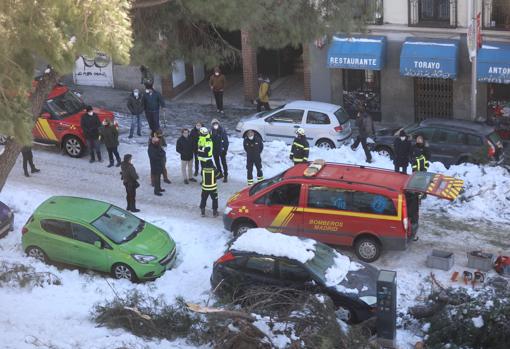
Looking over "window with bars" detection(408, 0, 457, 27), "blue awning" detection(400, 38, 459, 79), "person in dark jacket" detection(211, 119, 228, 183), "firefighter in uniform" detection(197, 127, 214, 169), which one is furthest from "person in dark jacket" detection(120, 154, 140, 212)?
"window with bars" detection(408, 0, 457, 27)

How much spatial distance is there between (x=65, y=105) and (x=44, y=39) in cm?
1249

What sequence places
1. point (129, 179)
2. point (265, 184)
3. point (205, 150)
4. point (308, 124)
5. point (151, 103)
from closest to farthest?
point (265, 184), point (129, 179), point (205, 150), point (308, 124), point (151, 103)

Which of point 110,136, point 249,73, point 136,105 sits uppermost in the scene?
point 249,73

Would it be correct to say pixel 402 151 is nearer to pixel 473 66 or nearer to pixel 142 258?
pixel 473 66

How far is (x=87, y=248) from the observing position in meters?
15.9

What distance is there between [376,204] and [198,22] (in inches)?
193

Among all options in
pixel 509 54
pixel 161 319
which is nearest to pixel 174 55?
pixel 161 319

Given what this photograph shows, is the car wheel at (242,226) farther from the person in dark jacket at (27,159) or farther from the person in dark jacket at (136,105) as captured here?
the person in dark jacket at (136,105)

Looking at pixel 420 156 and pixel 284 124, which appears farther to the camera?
pixel 284 124

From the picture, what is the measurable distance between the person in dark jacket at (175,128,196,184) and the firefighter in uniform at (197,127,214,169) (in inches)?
41.3

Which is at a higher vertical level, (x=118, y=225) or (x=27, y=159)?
(x=27, y=159)

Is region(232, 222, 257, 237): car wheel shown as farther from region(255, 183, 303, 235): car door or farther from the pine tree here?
the pine tree

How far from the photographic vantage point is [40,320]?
13570 millimetres

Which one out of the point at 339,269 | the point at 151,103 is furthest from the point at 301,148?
the point at 339,269
